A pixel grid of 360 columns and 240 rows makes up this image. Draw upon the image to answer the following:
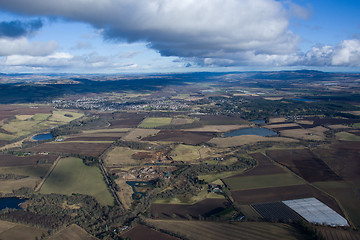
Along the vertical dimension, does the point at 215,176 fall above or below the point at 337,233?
below

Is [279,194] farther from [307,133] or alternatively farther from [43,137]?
[43,137]

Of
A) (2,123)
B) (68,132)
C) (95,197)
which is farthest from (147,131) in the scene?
(2,123)

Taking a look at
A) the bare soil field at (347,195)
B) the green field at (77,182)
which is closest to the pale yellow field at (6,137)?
the green field at (77,182)

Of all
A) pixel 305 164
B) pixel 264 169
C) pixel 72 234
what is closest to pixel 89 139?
pixel 72 234

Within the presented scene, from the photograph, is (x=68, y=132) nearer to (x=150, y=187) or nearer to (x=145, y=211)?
(x=150, y=187)

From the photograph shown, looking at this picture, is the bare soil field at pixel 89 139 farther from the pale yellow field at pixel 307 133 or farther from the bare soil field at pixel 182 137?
the pale yellow field at pixel 307 133

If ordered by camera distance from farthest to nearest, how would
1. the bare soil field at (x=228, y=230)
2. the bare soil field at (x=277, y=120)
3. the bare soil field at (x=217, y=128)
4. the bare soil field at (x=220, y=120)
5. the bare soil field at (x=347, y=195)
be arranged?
the bare soil field at (x=277, y=120) → the bare soil field at (x=220, y=120) → the bare soil field at (x=217, y=128) → the bare soil field at (x=347, y=195) → the bare soil field at (x=228, y=230)

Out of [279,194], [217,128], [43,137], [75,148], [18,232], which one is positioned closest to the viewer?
[18,232]
